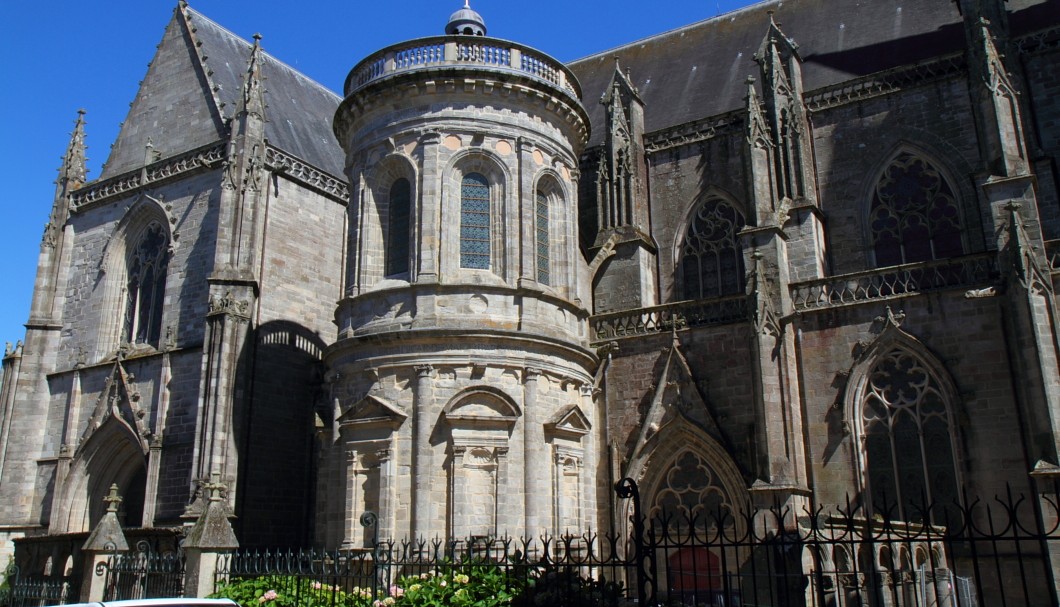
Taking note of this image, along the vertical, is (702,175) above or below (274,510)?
above

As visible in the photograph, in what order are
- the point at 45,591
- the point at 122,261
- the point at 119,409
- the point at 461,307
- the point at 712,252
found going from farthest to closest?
the point at 122,261, the point at 119,409, the point at 712,252, the point at 461,307, the point at 45,591

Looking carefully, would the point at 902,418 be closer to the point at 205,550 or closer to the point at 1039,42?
the point at 1039,42

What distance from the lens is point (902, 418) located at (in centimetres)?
1549

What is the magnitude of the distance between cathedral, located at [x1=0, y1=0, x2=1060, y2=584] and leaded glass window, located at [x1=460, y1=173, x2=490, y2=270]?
6cm

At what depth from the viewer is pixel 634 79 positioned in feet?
86.0

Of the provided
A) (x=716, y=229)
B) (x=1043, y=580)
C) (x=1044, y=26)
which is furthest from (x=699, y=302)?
(x=1044, y=26)

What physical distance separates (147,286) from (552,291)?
1157 cm

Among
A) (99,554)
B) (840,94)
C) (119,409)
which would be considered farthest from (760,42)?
(99,554)

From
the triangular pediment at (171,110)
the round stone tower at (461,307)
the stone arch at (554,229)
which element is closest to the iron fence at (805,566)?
the round stone tower at (461,307)

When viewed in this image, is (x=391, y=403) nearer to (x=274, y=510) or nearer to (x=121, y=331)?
(x=274, y=510)

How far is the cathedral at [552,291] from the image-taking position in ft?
49.8

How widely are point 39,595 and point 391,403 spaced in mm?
7237

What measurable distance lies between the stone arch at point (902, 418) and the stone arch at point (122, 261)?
16.3m

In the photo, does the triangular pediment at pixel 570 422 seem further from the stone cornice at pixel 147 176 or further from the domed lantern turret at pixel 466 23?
the stone cornice at pixel 147 176
